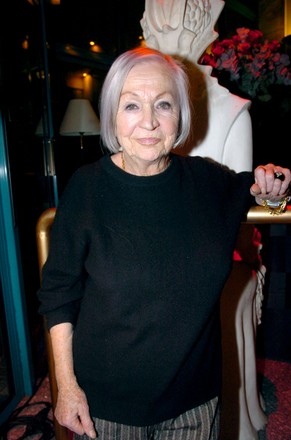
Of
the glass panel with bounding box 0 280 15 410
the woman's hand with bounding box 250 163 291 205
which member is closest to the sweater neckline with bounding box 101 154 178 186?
the woman's hand with bounding box 250 163 291 205

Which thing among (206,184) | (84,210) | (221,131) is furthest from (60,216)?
(221,131)

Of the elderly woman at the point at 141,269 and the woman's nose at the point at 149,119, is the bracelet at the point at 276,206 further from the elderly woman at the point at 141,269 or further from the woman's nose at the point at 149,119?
the woman's nose at the point at 149,119

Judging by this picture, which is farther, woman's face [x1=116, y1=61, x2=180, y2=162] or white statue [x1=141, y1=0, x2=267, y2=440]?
white statue [x1=141, y1=0, x2=267, y2=440]

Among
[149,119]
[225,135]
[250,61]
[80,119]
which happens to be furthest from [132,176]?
[80,119]

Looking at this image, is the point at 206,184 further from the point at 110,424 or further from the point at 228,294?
the point at 110,424

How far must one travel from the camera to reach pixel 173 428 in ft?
3.22

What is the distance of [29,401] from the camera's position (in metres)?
2.06

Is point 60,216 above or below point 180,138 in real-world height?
below

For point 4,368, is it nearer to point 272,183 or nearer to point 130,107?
point 130,107

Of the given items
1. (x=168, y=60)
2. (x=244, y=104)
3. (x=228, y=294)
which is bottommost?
(x=228, y=294)

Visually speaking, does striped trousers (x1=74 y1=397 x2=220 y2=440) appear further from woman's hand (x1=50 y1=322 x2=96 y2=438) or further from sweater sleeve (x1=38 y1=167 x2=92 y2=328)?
sweater sleeve (x1=38 y1=167 x2=92 y2=328)

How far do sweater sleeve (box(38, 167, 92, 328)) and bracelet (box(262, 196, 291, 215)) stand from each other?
488 mm

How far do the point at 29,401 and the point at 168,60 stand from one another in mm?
2024

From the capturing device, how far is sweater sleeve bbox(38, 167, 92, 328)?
2.91 feet
